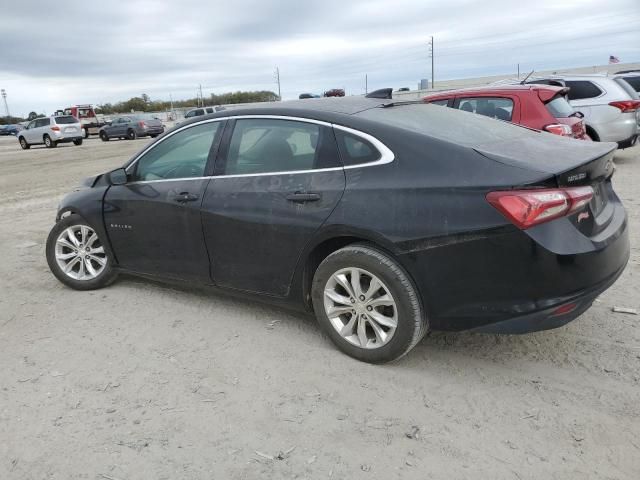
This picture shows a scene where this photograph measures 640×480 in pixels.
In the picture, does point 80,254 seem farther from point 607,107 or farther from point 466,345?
point 607,107

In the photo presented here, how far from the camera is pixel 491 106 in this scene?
7.82m

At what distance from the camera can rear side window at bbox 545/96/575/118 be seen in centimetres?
765

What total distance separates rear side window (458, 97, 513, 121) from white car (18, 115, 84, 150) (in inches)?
954

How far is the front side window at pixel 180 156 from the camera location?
398cm

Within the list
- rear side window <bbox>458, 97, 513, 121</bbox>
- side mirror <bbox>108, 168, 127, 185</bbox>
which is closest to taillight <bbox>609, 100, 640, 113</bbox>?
rear side window <bbox>458, 97, 513, 121</bbox>

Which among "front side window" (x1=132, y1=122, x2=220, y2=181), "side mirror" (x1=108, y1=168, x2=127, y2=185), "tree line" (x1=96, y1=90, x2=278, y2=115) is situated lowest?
"tree line" (x1=96, y1=90, x2=278, y2=115)

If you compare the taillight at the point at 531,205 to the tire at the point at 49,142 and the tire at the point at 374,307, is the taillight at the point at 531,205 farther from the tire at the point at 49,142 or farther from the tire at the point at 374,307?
the tire at the point at 49,142

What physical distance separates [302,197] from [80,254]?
246 cm

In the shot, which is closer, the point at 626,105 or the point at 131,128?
the point at 626,105

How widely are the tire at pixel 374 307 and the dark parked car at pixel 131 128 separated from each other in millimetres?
28631

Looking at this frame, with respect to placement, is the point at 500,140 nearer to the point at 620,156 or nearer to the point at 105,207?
the point at 105,207

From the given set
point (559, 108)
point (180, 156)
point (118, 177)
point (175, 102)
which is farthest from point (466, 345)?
point (175, 102)

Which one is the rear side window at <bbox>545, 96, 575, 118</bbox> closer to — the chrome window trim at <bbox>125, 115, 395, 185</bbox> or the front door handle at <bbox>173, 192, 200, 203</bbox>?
the chrome window trim at <bbox>125, 115, 395, 185</bbox>

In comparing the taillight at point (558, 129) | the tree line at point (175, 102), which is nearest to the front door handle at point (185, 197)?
the taillight at point (558, 129)
